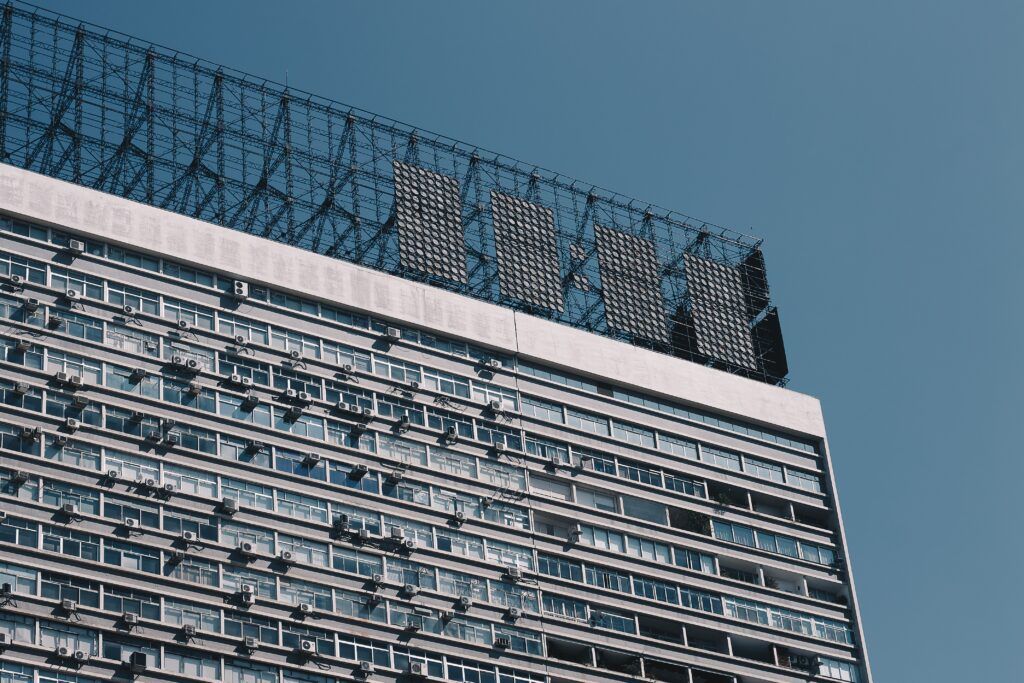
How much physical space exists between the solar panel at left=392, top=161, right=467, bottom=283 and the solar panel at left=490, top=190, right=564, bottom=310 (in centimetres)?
238

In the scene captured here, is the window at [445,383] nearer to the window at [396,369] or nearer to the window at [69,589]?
the window at [396,369]

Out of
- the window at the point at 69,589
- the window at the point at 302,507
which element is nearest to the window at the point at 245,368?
the window at the point at 302,507

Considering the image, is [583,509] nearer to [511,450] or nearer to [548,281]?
[511,450]

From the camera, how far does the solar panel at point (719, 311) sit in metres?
120

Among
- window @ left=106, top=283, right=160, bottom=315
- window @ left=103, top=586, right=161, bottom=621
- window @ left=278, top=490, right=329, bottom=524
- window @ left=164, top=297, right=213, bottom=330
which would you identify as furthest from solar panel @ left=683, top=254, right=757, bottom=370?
window @ left=103, top=586, right=161, bottom=621

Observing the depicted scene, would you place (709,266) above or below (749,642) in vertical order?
above

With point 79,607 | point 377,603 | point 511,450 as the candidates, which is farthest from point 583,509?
point 79,607

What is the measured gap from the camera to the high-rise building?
304ft

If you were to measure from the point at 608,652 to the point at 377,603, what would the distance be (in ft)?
39.6

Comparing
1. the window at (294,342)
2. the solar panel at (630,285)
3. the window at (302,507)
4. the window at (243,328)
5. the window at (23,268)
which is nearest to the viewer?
the window at (23,268)

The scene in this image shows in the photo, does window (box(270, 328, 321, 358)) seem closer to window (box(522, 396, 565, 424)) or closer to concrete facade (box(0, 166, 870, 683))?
concrete facade (box(0, 166, 870, 683))

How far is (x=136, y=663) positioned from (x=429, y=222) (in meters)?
32.7

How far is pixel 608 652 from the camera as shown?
10281cm

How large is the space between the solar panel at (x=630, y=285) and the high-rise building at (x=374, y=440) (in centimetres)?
19
